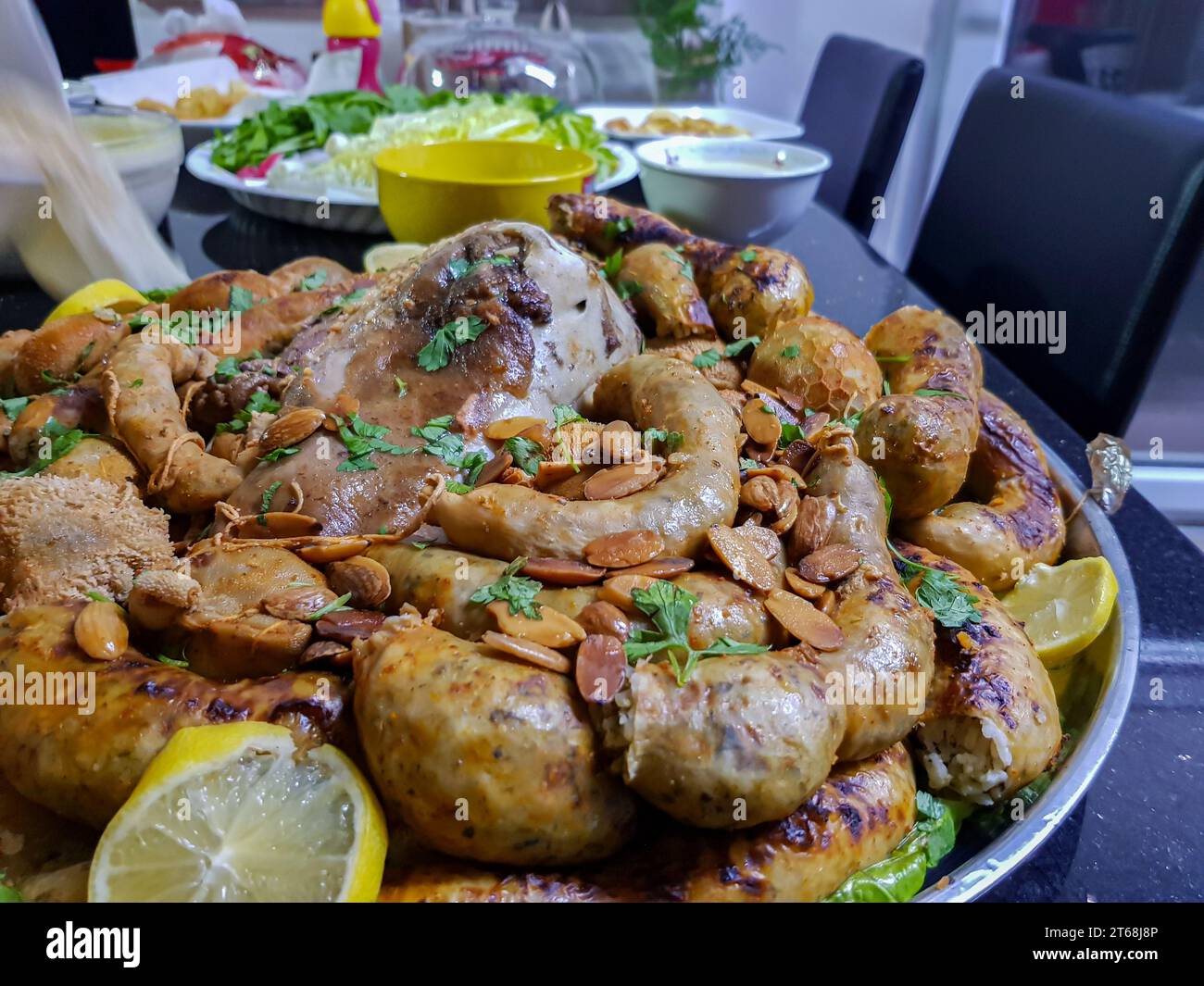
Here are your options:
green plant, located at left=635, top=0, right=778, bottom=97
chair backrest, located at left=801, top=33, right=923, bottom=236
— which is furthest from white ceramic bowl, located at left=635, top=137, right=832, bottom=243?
green plant, located at left=635, top=0, right=778, bottom=97

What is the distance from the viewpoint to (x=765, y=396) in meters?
1.61

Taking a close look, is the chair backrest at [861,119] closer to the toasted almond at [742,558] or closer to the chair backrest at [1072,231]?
the chair backrest at [1072,231]

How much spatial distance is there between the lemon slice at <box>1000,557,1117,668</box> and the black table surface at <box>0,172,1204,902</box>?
0.26 metres

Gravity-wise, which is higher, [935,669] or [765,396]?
[765,396]

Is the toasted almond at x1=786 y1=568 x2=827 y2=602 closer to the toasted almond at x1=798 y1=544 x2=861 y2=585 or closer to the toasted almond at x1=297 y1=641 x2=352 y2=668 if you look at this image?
the toasted almond at x1=798 y1=544 x2=861 y2=585

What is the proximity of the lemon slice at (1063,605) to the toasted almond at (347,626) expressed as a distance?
0.97 m

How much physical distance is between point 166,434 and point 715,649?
1017mm

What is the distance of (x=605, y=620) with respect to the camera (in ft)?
3.67

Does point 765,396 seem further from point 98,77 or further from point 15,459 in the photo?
point 98,77

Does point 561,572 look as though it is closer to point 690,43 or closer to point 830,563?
point 830,563

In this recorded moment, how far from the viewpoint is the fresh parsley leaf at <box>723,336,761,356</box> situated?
1.85 meters

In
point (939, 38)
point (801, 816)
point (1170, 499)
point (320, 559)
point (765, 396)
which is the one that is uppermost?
point (939, 38)

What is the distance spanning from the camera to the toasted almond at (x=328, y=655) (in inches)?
45.7

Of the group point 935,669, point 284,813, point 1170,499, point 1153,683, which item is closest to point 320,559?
point 284,813
